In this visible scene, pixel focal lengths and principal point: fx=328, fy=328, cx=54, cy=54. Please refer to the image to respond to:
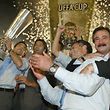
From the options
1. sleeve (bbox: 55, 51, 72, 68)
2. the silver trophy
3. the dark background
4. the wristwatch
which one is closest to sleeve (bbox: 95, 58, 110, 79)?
the wristwatch

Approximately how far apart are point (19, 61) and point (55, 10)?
0.89 metres

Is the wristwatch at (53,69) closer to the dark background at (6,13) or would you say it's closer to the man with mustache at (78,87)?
the man with mustache at (78,87)

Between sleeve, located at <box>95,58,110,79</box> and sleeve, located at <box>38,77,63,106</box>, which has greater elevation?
sleeve, located at <box>95,58,110,79</box>

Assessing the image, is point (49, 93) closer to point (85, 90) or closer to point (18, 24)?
point (85, 90)

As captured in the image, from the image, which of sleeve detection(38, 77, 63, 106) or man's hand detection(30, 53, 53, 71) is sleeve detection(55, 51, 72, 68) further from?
man's hand detection(30, 53, 53, 71)

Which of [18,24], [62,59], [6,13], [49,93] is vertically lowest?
[49,93]

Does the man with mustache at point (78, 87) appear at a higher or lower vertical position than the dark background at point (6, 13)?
lower

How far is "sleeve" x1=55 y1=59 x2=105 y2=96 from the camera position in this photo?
114cm

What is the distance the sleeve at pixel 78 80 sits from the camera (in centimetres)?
114

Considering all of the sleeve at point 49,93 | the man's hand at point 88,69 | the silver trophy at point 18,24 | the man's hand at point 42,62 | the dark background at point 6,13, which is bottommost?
the sleeve at point 49,93

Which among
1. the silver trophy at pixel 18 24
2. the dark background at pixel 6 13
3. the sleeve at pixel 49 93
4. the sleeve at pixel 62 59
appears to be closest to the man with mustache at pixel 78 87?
the sleeve at pixel 49 93

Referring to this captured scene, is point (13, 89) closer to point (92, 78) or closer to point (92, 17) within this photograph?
point (92, 17)

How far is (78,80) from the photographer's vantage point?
1.14 meters

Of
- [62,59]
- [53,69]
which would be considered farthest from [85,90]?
[62,59]
